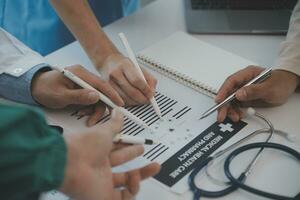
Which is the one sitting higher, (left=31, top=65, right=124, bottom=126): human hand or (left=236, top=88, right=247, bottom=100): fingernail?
(left=31, top=65, right=124, bottom=126): human hand

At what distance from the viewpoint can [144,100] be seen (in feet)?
2.79

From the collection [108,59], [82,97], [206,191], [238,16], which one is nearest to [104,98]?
[82,97]

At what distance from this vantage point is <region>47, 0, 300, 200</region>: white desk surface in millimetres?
846

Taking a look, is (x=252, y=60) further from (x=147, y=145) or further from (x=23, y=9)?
(x=23, y=9)

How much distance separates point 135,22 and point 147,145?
0.46m

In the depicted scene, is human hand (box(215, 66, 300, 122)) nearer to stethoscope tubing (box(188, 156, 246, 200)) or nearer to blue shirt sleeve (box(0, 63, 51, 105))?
stethoscope tubing (box(188, 156, 246, 200))

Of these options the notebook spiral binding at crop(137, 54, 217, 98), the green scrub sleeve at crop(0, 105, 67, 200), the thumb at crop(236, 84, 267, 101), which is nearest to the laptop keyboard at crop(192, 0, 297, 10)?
the notebook spiral binding at crop(137, 54, 217, 98)

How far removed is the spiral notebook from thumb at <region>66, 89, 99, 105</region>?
0.20 metres

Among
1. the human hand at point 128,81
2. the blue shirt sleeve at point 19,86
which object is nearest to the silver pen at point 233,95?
the human hand at point 128,81

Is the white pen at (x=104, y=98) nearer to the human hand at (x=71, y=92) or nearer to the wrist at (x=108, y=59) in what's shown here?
the human hand at (x=71, y=92)

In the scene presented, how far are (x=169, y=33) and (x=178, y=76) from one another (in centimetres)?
19

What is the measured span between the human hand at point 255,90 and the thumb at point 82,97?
0.22 m

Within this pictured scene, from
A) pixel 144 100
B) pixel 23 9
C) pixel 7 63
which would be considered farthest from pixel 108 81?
pixel 23 9

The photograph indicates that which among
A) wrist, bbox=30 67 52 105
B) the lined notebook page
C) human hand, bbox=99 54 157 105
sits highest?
wrist, bbox=30 67 52 105
